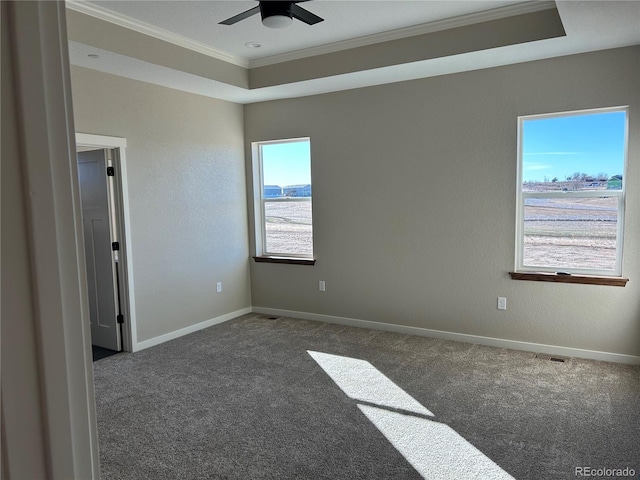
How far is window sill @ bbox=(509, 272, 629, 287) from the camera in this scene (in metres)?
3.81

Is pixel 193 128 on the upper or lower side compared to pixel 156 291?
upper

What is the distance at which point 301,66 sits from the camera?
4520 millimetres

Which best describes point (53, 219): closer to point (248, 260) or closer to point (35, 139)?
point (35, 139)

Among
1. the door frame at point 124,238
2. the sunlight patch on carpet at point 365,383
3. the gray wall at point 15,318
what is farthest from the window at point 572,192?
the gray wall at point 15,318

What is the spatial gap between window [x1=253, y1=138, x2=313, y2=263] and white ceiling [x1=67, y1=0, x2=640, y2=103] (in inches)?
40.9

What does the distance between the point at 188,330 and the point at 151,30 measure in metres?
2.98

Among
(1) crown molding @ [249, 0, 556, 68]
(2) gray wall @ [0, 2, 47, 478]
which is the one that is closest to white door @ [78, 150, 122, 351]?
(1) crown molding @ [249, 0, 556, 68]

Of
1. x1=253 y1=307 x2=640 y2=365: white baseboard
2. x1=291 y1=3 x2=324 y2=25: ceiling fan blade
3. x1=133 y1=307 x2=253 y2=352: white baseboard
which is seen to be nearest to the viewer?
x1=291 y1=3 x2=324 y2=25: ceiling fan blade

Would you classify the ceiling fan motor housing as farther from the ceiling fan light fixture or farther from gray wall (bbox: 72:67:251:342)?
gray wall (bbox: 72:67:251:342)

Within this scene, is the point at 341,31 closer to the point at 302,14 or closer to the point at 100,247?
the point at 302,14

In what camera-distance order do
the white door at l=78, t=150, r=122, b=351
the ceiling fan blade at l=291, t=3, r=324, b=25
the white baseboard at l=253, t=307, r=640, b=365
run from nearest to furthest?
the ceiling fan blade at l=291, t=3, r=324, b=25
the white baseboard at l=253, t=307, r=640, b=365
the white door at l=78, t=150, r=122, b=351

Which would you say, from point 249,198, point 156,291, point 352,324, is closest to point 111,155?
point 156,291

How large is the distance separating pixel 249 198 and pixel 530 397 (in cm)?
382

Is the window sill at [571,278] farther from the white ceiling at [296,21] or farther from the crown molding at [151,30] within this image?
the crown molding at [151,30]
